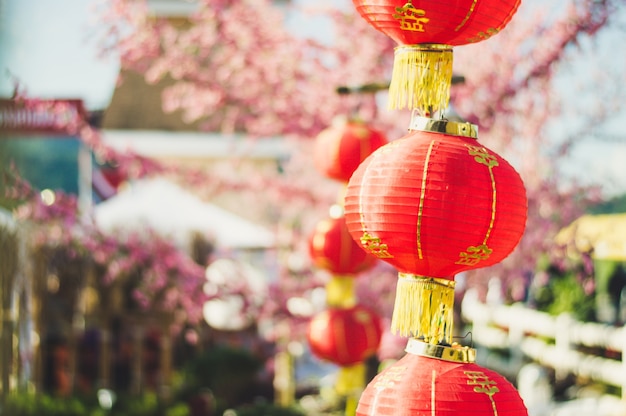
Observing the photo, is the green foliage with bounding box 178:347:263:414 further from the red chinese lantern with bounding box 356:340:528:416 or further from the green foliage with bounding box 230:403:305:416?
the red chinese lantern with bounding box 356:340:528:416

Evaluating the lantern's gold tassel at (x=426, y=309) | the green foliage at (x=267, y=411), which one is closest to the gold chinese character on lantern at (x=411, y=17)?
the lantern's gold tassel at (x=426, y=309)

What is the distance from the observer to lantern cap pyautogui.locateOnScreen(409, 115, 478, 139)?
2924mm

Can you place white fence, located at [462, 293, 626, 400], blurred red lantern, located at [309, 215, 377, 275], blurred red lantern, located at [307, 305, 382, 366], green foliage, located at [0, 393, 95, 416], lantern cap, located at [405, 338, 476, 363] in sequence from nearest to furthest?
lantern cap, located at [405, 338, 476, 363], blurred red lantern, located at [309, 215, 377, 275], blurred red lantern, located at [307, 305, 382, 366], green foliage, located at [0, 393, 95, 416], white fence, located at [462, 293, 626, 400]

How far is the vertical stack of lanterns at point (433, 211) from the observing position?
2795mm

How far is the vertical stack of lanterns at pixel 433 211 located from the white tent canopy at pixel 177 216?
6.27 meters

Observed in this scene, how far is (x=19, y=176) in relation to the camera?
21.5ft

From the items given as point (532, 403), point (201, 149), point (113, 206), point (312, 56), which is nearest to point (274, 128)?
point (312, 56)

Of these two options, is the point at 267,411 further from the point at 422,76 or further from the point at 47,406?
the point at 422,76

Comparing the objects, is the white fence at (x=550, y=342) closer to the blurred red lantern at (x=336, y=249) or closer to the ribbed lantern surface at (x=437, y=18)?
the blurred red lantern at (x=336, y=249)

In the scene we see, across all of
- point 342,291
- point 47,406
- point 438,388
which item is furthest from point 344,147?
point 47,406

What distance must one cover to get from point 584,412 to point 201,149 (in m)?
8.83

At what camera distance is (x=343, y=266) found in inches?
219

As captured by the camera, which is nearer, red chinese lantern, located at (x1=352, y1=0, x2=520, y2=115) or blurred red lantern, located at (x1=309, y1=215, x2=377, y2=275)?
red chinese lantern, located at (x1=352, y1=0, x2=520, y2=115)

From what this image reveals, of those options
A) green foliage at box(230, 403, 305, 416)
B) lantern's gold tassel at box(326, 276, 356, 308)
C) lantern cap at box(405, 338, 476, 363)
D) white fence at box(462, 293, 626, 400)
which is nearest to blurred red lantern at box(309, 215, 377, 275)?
lantern's gold tassel at box(326, 276, 356, 308)
